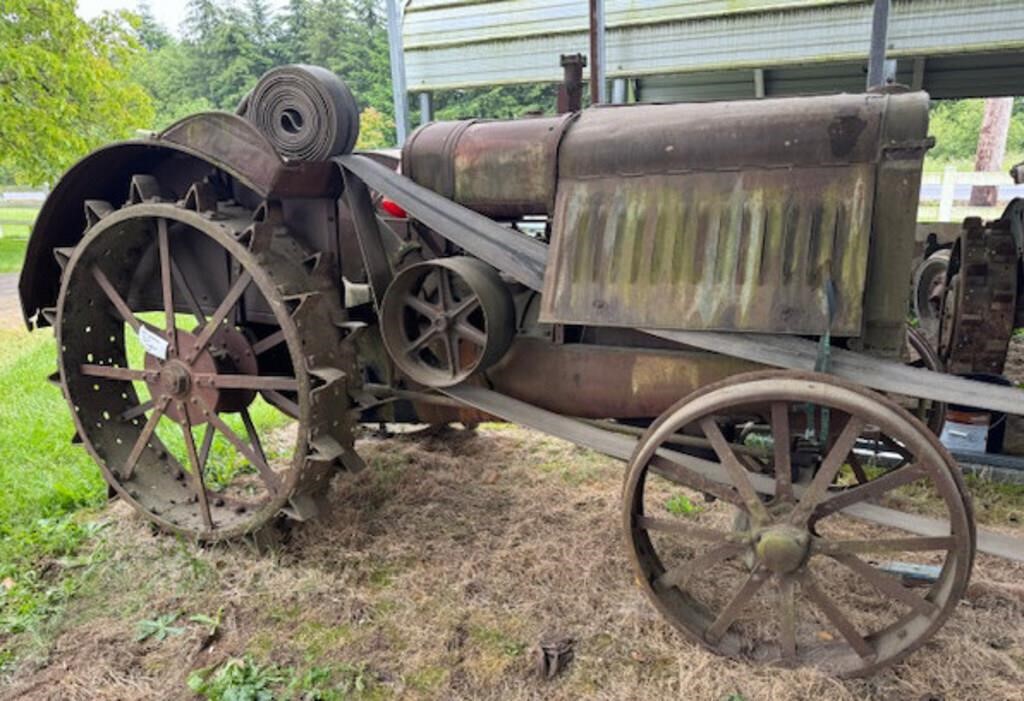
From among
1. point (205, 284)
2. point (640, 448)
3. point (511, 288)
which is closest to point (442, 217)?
point (511, 288)

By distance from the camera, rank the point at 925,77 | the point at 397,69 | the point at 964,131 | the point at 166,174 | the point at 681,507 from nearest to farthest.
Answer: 1. the point at 166,174
2. the point at 681,507
3. the point at 925,77
4. the point at 397,69
5. the point at 964,131

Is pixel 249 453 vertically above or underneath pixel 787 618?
above

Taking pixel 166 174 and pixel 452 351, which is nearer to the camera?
pixel 452 351

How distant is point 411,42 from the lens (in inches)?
359

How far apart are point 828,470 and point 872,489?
0.46 ft

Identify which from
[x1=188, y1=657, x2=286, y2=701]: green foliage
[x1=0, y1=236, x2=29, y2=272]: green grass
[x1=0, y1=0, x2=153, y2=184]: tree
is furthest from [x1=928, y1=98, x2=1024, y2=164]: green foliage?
[x1=188, y1=657, x2=286, y2=701]: green foliage

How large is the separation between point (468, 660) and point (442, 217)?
1.62 m

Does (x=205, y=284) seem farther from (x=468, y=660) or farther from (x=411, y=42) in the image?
(x=411, y=42)

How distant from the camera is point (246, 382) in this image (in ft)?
9.95

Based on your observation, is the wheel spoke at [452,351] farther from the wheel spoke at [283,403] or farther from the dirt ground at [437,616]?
the dirt ground at [437,616]

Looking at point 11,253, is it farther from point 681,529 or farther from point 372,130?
point 681,529

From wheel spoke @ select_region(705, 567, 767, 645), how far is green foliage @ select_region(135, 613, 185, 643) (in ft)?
6.50

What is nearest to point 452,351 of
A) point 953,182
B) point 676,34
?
point 676,34

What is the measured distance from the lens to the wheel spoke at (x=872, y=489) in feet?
6.93
